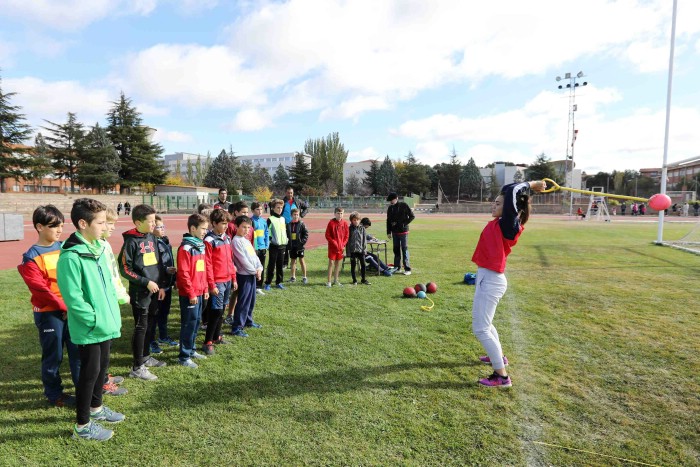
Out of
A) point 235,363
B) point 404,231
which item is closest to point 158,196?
point 404,231

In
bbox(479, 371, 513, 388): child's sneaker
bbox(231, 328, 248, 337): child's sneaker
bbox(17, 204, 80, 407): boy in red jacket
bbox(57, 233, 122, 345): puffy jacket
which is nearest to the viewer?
bbox(57, 233, 122, 345): puffy jacket

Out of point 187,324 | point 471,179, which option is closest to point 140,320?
point 187,324

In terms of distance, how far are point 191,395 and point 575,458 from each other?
3.27 metres

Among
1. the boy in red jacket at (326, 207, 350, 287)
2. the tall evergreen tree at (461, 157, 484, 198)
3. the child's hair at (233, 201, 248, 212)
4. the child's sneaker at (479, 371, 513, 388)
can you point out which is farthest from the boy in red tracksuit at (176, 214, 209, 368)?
the tall evergreen tree at (461, 157, 484, 198)

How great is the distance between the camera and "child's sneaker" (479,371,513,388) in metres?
3.76

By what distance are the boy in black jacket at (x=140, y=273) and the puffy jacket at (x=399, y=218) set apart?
6.23 m

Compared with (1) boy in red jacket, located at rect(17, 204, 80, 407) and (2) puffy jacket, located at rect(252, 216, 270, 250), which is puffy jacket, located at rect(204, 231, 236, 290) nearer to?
(1) boy in red jacket, located at rect(17, 204, 80, 407)

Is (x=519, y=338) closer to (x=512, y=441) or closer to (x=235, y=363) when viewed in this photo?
(x=512, y=441)

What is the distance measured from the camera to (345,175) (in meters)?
103

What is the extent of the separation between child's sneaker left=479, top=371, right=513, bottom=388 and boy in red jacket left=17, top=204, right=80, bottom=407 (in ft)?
12.5

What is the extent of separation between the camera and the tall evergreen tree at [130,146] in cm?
5428

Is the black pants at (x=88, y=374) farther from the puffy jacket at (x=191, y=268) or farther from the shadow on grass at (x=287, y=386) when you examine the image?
the puffy jacket at (x=191, y=268)

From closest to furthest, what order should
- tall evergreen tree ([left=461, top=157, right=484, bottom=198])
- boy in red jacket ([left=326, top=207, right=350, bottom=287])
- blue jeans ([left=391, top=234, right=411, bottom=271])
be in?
boy in red jacket ([left=326, top=207, right=350, bottom=287]) < blue jeans ([left=391, top=234, right=411, bottom=271]) < tall evergreen tree ([left=461, top=157, right=484, bottom=198])

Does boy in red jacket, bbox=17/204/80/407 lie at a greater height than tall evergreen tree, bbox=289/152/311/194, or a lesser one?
lesser
